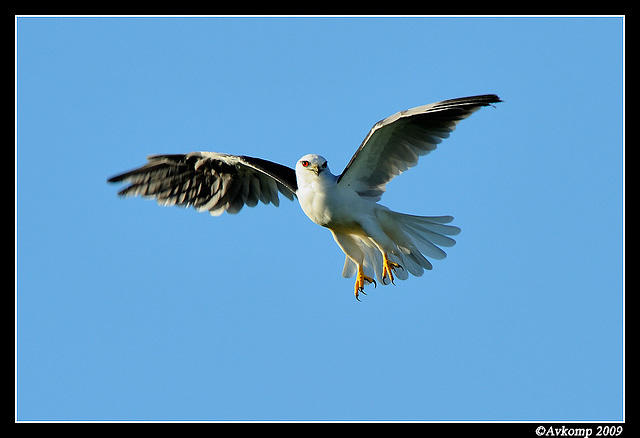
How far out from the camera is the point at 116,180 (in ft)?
38.9

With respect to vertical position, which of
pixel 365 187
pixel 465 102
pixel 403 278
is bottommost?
pixel 403 278

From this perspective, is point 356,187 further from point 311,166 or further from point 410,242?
point 410,242

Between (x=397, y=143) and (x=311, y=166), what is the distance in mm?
1008

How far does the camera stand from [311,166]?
987 centimetres

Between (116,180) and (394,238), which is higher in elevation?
(116,180)

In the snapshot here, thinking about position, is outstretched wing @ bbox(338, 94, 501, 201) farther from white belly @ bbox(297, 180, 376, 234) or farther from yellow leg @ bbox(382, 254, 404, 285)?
yellow leg @ bbox(382, 254, 404, 285)

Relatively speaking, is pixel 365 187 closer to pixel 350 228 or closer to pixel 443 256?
pixel 350 228

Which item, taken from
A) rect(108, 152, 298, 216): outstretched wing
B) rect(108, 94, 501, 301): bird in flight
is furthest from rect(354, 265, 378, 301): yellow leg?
rect(108, 152, 298, 216): outstretched wing

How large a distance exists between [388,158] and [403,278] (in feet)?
5.19

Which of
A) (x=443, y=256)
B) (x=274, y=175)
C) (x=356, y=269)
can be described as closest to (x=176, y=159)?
(x=274, y=175)

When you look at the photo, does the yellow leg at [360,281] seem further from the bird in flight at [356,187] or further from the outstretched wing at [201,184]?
the outstretched wing at [201,184]

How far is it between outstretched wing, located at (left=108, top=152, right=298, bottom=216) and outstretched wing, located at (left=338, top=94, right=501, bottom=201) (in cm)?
Answer: 186

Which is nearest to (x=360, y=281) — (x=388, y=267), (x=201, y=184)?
(x=388, y=267)

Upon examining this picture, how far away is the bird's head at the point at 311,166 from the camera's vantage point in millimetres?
9867
